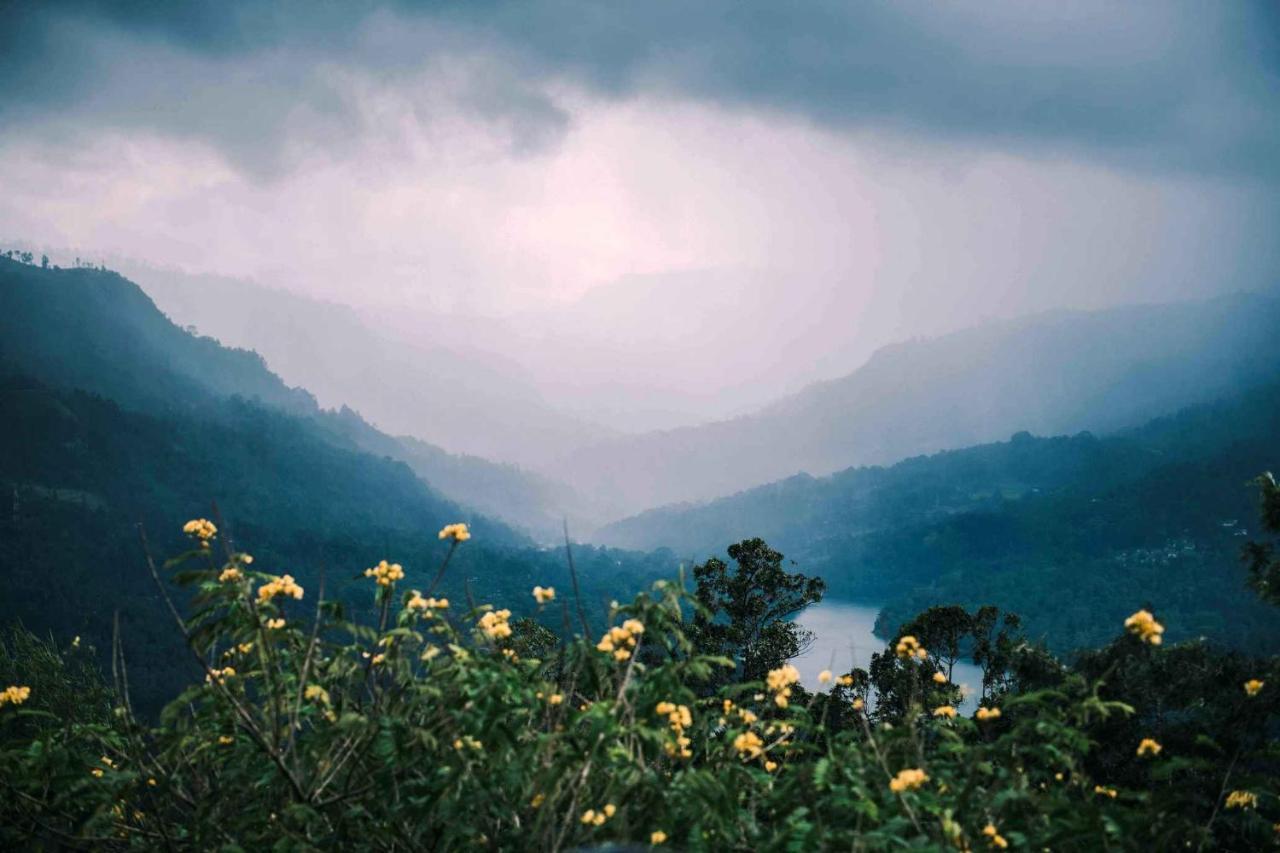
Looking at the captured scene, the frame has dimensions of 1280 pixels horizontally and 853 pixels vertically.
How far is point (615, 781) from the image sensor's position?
3.10 m

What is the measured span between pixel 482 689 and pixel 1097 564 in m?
143

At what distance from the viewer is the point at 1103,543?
132500 mm

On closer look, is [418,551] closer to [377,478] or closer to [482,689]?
[377,478]

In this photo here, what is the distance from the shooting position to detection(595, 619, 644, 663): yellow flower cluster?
136 inches

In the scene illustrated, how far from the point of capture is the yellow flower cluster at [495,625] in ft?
13.0

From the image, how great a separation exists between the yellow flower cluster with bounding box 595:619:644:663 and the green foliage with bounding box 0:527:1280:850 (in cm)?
1

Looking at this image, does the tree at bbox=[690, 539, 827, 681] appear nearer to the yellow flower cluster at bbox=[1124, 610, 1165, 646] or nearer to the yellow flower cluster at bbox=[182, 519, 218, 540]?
the yellow flower cluster at bbox=[1124, 610, 1165, 646]

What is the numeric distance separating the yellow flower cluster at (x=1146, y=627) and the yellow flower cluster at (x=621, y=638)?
2.24 m

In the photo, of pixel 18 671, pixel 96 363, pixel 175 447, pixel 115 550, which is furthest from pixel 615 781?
pixel 96 363

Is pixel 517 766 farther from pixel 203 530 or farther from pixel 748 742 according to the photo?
pixel 203 530

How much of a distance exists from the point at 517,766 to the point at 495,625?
105 cm

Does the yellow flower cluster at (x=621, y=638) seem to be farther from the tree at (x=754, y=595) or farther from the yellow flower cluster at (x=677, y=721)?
the tree at (x=754, y=595)

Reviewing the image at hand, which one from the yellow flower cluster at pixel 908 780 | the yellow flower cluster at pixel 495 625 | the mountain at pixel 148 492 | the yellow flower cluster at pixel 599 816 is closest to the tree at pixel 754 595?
the yellow flower cluster at pixel 495 625

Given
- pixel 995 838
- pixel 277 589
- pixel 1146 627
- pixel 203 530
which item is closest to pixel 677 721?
pixel 995 838
